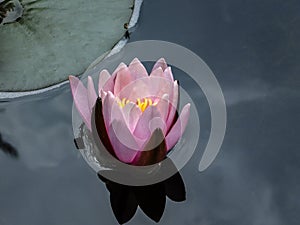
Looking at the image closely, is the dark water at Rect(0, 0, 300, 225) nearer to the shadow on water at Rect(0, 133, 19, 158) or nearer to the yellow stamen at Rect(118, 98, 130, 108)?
the shadow on water at Rect(0, 133, 19, 158)

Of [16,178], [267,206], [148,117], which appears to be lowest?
[267,206]

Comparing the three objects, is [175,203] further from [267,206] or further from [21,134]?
[21,134]

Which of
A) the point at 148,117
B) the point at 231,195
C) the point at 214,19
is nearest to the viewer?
the point at 148,117

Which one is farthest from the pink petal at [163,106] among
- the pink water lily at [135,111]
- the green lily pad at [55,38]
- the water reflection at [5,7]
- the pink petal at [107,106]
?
the water reflection at [5,7]

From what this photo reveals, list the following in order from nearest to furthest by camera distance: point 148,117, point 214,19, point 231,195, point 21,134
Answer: point 148,117, point 231,195, point 21,134, point 214,19

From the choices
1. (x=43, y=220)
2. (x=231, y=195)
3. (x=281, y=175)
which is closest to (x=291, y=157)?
(x=281, y=175)

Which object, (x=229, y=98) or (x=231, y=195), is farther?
(x=229, y=98)

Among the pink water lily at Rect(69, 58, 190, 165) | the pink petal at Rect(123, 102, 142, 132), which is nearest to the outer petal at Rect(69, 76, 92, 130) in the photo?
the pink water lily at Rect(69, 58, 190, 165)
